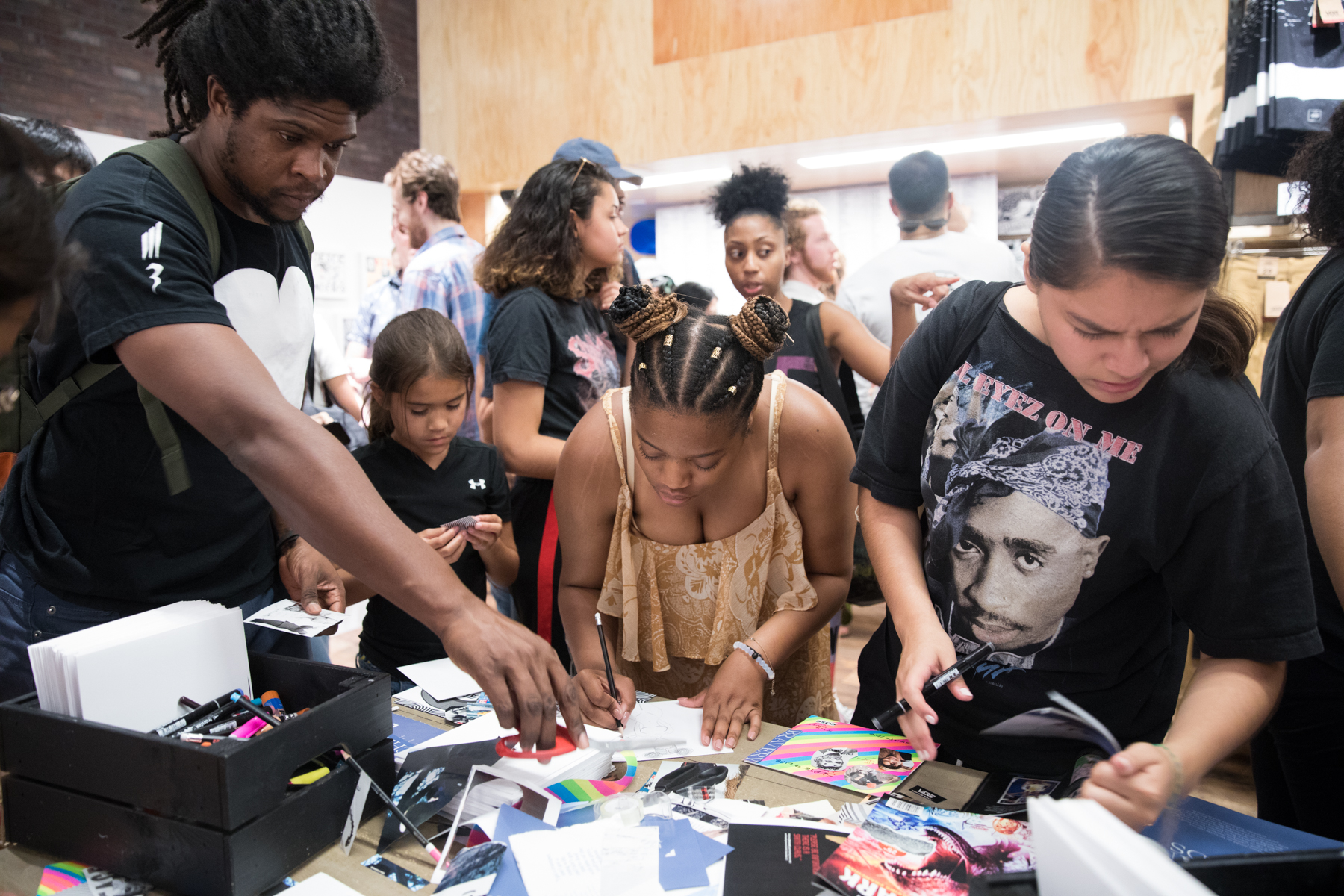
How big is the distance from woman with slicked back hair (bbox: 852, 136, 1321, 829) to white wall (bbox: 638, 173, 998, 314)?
2886mm

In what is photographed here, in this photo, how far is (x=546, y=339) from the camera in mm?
2090

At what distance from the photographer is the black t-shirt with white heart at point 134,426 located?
1.02 metres

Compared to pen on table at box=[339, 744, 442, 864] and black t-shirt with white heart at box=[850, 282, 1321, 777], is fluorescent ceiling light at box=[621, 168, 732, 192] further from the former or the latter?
pen on table at box=[339, 744, 442, 864]

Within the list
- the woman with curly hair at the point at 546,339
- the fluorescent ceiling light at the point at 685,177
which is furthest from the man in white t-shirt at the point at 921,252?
the fluorescent ceiling light at the point at 685,177

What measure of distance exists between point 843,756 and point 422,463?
1.25m

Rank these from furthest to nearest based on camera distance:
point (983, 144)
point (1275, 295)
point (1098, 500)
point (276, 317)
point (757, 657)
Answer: point (983, 144) → point (1275, 295) → point (757, 657) → point (276, 317) → point (1098, 500)

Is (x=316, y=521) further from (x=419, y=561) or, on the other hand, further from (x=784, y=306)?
(x=784, y=306)

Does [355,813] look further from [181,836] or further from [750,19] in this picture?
[750,19]

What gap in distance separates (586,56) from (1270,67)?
11.7 feet

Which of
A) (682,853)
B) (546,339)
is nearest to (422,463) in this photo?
(546,339)

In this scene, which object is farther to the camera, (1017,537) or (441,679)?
(441,679)

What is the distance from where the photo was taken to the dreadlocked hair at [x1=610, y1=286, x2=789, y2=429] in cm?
141

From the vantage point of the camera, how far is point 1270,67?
286 centimetres

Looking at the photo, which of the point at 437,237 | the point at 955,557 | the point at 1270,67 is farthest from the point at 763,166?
the point at 955,557
